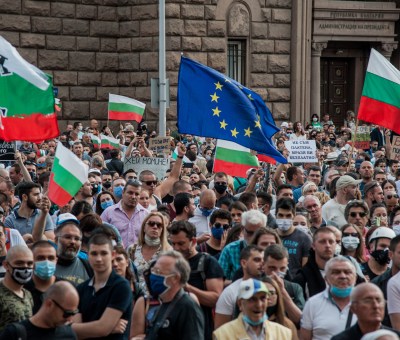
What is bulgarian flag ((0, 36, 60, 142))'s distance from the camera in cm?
1288

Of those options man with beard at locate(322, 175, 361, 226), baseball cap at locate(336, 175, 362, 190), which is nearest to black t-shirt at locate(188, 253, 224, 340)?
man with beard at locate(322, 175, 361, 226)

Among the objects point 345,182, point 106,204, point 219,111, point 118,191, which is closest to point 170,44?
point 219,111

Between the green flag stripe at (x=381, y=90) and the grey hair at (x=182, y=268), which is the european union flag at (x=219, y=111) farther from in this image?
the grey hair at (x=182, y=268)

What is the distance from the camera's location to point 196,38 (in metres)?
27.9

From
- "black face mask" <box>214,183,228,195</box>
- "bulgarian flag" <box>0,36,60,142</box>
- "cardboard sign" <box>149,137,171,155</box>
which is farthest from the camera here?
"cardboard sign" <box>149,137,171,155</box>

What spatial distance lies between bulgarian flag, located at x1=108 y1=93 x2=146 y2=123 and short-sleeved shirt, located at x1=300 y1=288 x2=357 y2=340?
13.4 m

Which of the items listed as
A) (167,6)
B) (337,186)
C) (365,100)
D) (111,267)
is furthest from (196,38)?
(111,267)

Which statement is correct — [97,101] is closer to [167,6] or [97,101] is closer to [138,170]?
[167,6]

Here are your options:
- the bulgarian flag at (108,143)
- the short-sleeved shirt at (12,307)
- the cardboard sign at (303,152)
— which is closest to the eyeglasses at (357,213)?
the short-sleeved shirt at (12,307)

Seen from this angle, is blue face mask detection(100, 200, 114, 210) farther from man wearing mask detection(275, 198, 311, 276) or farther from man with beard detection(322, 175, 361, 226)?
man wearing mask detection(275, 198, 311, 276)

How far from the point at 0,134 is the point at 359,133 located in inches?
413

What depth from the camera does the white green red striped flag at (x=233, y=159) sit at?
1577cm

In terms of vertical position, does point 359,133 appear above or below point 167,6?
below

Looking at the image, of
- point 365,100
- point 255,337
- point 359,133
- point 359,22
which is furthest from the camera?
point 359,22
